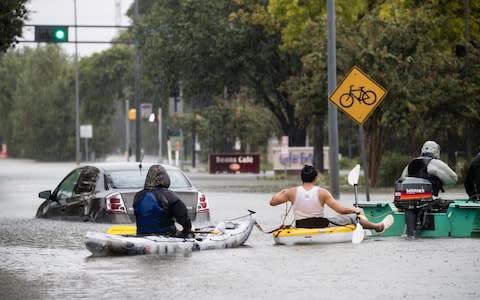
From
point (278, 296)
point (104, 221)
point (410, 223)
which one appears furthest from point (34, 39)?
point (278, 296)

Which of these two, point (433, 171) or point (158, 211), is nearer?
point (158, 211)

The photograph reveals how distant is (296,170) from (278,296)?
49542 millimetres

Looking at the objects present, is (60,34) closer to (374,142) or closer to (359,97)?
(374,142)

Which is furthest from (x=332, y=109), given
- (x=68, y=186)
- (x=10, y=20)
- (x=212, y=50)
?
(x=212, y=50)

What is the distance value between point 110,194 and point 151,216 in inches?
193

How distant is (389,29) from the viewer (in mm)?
43281

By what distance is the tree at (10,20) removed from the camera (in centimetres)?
3750

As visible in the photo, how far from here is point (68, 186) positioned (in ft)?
82.1

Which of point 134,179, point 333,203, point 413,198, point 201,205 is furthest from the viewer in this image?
point 134,179

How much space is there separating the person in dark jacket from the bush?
2436cm

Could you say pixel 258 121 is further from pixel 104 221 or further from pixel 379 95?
pixel 104 221

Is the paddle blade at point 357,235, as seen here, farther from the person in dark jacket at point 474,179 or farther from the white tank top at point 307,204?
the person in dark jacket at point 474,179

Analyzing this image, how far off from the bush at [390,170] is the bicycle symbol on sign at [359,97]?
16.6 m

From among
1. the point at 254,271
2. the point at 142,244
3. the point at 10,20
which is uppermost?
the point at 10,20
